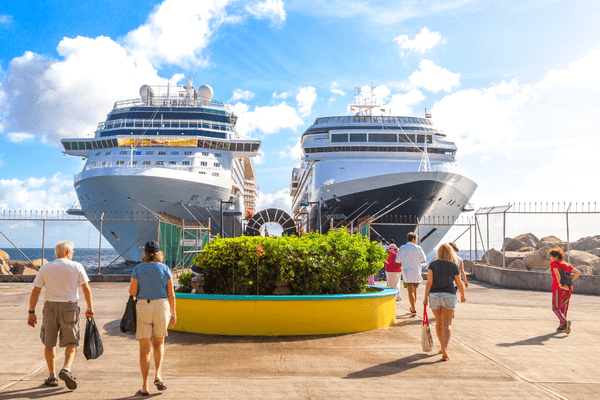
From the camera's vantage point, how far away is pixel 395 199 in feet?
91.2

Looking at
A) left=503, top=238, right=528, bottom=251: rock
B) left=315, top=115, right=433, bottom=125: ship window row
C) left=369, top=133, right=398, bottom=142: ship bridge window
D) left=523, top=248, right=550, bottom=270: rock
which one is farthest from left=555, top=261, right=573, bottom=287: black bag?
left=315, top=115, right=433, bottom=125: ship window row

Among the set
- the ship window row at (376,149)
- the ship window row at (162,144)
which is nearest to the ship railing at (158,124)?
the ship window row at (162,144)

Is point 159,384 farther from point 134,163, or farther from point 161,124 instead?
point 161,124

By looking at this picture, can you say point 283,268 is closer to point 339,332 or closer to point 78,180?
point 339,332

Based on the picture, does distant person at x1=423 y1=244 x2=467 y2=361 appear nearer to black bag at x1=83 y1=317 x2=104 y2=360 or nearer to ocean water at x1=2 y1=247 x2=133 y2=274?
black bag at x1=83 y1=317 x2=104 y2=360

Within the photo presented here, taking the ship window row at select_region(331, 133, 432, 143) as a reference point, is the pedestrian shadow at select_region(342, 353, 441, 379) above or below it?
below

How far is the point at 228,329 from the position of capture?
7418 millimetres

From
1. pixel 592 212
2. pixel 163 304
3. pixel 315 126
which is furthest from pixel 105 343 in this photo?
pixel 315 126

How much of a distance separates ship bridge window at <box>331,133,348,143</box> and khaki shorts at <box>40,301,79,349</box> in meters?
31.9

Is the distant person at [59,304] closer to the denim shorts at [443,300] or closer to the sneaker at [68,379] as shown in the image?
the sneaker at [68,379]

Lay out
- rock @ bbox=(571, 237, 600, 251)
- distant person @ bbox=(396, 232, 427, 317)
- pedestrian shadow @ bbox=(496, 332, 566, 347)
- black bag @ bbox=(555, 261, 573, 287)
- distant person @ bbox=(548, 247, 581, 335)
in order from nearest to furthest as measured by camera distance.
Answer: pedestrian shadow @ bbox=(496, 332, 566, 347) → distant person @ bbox=(548, 247, 581, 335) → black bag @ bbox=(555, 261, 573, 287) → distant person @ bbox=(396, 232, 427, 317) → rock @ bbox=(571, 237, 600, 251)

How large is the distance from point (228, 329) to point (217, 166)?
29.7 meters

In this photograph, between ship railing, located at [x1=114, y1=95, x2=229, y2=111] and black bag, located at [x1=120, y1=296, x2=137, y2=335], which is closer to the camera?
black bag, located at [x1=120, y1=296, x2=137, y2=335]

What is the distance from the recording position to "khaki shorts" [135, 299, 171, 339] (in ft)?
16.0
